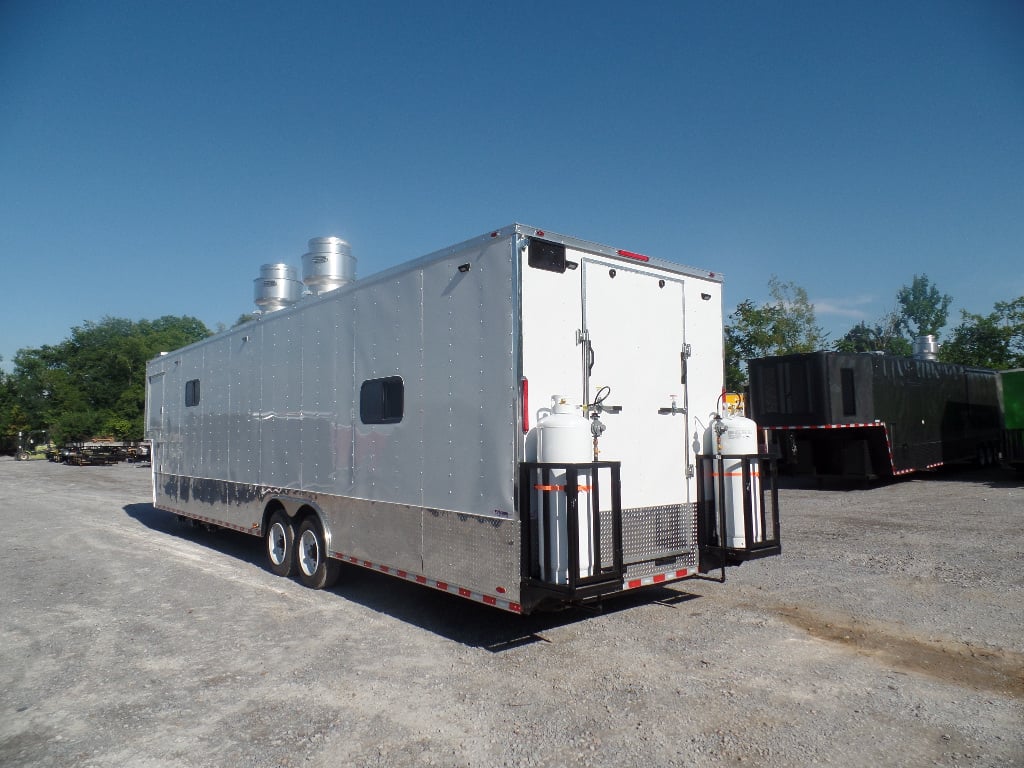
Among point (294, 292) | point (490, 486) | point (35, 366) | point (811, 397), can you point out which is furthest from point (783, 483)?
point (35, 366)

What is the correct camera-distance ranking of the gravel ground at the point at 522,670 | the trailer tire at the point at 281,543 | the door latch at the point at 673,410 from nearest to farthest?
the gravel ground at the point at 522,670, the door latch at the point at 673,410, the trailer tire at the point at 281,543

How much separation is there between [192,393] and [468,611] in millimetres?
6554

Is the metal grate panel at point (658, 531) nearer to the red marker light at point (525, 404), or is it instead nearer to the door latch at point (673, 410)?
the door latch at point (673, 410)

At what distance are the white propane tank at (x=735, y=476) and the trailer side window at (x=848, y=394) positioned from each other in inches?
433

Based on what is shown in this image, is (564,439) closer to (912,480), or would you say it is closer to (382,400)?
(382,400)

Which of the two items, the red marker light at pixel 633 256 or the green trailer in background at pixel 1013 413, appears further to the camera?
the green trailer in background at pixel 1013 413

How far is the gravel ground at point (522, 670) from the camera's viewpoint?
3.82 meters

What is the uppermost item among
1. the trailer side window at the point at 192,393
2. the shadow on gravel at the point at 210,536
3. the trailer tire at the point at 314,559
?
the trailer side window at the point at 192,393

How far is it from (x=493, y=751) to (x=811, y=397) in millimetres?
14218

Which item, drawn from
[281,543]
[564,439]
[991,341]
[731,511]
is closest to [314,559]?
[281,543]

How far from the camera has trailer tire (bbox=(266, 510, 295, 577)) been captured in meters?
8.09

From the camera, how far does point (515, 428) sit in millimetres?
5062

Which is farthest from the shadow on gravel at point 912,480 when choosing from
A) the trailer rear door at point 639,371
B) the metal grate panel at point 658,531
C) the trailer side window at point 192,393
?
the trailer side window at point 192,393

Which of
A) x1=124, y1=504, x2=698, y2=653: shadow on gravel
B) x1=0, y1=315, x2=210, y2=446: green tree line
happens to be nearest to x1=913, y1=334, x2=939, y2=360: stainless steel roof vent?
x1=124, y1=504, x2=698, y2=653: shadow on gravel
